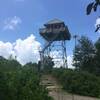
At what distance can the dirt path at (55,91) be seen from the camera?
30375mm

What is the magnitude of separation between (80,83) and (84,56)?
15.9 meters

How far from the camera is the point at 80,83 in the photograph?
3638 centimetres

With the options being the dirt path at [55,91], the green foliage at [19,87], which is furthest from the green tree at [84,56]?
the green foliage at [19,87]

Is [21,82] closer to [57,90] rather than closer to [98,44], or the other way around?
[57,90]

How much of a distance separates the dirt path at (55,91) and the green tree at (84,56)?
1020 centimetres

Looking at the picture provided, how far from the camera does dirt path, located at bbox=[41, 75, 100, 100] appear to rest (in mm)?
30375

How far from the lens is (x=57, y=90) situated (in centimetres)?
3334

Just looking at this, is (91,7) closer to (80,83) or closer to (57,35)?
(80,83)

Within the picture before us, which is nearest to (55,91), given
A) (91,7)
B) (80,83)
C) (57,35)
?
(80,83)

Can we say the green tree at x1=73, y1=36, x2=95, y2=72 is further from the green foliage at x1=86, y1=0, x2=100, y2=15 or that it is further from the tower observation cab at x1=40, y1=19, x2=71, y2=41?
the green foliage at x1=86, y1=0, x2=100, y2=15

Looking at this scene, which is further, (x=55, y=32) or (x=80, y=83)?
(x=55, y=32)

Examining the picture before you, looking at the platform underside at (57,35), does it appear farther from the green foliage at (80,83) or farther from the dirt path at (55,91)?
the green foliage at (80,83)

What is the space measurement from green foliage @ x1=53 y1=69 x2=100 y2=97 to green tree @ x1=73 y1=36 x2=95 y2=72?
12.3 m

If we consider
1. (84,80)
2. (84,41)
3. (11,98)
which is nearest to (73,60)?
(84,41)
